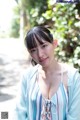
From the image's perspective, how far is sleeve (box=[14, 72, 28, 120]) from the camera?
1.15m

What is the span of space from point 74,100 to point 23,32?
1.52 metres

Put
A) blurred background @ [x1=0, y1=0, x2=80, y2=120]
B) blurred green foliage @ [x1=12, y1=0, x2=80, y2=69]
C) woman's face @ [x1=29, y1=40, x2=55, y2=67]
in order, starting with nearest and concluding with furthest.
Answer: woman's face @ [x1=29, y1=40, x2=55, y2=67] < blurred background @ [x1=0, y1=0, x2=80, y2=120] < blurred green foliage @ [x1=12, y1=0, x2=80, y2=69]

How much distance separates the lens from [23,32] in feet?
8.37

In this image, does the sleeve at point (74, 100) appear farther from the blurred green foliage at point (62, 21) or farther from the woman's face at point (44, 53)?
the blurred green foliage at point (62, 21)

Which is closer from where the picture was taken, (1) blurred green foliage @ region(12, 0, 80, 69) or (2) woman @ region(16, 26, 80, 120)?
(2) woman @ region(16, 26, 80, 120)

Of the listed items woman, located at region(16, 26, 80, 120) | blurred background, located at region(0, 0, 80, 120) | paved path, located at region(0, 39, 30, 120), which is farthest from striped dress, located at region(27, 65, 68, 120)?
paved path, located at region(0, 39, 30, 120)

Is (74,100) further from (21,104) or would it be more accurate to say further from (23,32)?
(23,32)

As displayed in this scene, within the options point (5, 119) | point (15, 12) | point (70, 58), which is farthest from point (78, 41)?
point (5, 119)

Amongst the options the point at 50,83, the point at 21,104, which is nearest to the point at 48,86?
the point at 50,83

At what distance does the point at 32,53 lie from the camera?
1.10 meters

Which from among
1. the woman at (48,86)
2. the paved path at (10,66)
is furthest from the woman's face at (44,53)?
the paved path at (10,66)

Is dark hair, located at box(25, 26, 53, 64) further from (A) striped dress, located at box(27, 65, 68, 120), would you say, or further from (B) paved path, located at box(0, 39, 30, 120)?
(B) paved path, located at box(0, 39, 30, 120)

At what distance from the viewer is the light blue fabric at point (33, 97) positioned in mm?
1094

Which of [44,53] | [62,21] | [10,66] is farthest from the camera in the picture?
[62,21]
